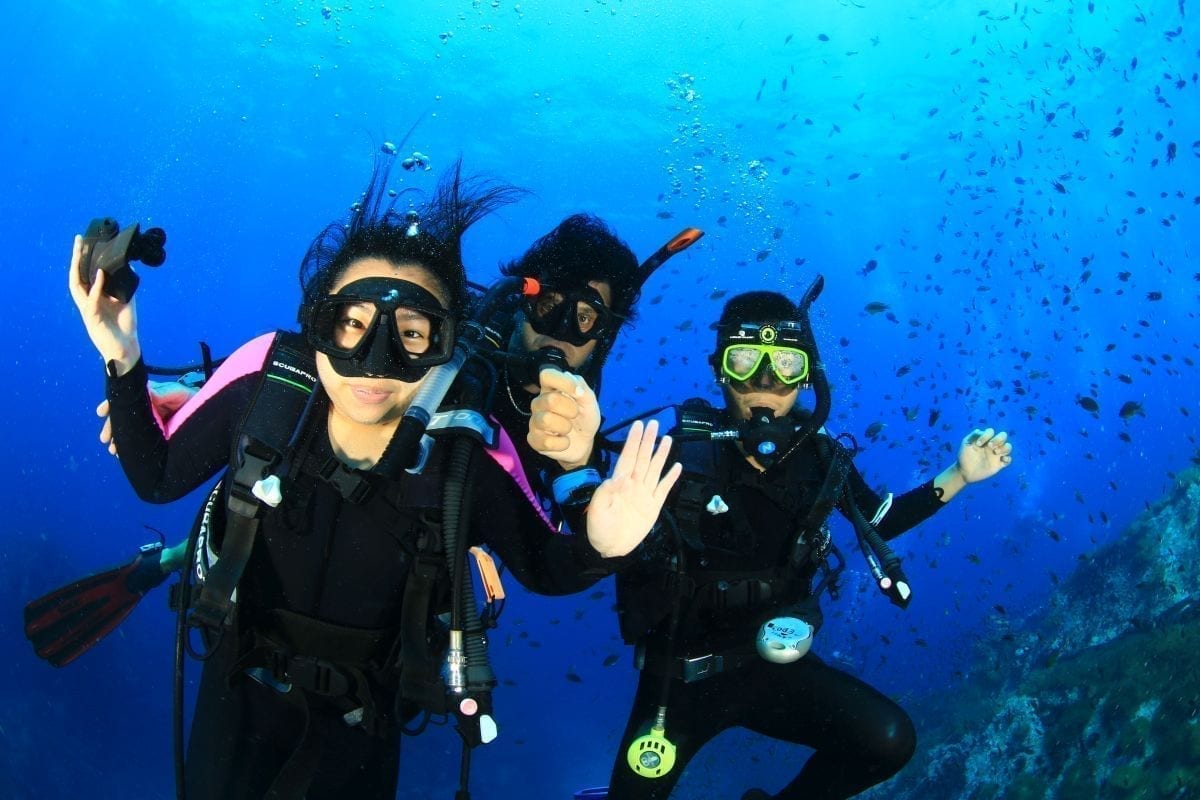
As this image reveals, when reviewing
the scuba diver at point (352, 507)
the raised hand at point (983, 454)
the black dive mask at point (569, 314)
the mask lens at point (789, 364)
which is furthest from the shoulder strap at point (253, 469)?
the raised hand at point (983, 454)

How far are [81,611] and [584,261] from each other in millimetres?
4657

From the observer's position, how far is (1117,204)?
3959 cm

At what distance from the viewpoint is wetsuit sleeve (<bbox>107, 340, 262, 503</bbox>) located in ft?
9.71

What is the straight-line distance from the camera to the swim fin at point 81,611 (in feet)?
16.7

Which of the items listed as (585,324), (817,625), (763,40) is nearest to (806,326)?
(585,324)

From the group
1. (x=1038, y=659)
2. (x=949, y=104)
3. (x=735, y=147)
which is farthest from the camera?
(x=735, y=147)

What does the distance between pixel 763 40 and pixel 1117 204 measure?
93.8 feet

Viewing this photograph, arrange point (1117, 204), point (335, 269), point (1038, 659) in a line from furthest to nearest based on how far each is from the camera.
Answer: point (1117, 204) < point (1038, 659) < point (335, 269)

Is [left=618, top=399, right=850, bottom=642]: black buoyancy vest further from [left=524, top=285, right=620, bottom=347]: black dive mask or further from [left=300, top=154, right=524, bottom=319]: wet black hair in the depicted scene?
[left=300, top=154, right=524, bottom=319]: wet black hair

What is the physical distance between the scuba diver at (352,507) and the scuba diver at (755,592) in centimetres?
126

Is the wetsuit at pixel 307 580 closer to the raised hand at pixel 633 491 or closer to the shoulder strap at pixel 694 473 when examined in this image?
the raised hand at pixel 633 491

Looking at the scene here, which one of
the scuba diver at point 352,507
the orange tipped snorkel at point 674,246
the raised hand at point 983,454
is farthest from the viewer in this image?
the raised hand at point 983,454

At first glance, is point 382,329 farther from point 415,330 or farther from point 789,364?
point 789,364

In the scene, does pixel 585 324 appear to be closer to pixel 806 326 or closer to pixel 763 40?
pixel 806 326
